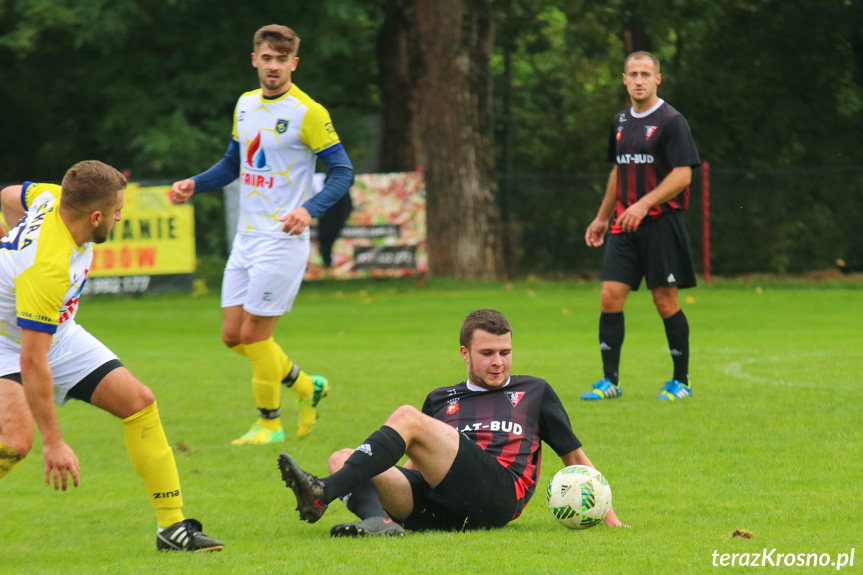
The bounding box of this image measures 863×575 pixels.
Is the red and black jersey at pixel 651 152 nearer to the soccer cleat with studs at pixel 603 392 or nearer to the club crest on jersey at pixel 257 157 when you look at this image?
the soccer cleat with studs at pixel 603 392

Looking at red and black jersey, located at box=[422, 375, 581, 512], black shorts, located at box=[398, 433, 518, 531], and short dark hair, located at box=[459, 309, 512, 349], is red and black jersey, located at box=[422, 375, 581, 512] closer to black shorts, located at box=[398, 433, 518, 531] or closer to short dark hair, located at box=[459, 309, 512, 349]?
black shorts, located at box=[398, 433, 518, 531]

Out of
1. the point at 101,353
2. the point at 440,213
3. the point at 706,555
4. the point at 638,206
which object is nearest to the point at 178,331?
the point at 440,213

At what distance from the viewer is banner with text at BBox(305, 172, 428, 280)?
20984 mm

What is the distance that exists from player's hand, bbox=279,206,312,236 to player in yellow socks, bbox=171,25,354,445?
36cm

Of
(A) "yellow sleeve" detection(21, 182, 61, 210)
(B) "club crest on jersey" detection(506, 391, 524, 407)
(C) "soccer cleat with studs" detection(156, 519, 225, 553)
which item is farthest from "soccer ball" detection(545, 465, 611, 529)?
(A) "yellow sleeve" detection(21, 182, 61, 210)

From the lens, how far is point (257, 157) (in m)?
7.82

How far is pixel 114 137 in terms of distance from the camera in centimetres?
2652

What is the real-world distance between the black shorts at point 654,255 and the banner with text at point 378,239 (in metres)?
12.3

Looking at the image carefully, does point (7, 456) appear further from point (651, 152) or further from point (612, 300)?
point (651, 152)

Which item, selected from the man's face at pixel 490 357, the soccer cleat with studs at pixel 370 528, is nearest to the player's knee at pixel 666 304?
the man's face at pixel 490 357

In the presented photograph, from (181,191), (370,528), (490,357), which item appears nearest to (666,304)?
(181,191)

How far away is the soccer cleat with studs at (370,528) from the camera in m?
4.83

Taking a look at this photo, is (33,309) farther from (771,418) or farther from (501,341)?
(771,418)

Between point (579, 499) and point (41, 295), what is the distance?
2.34m
